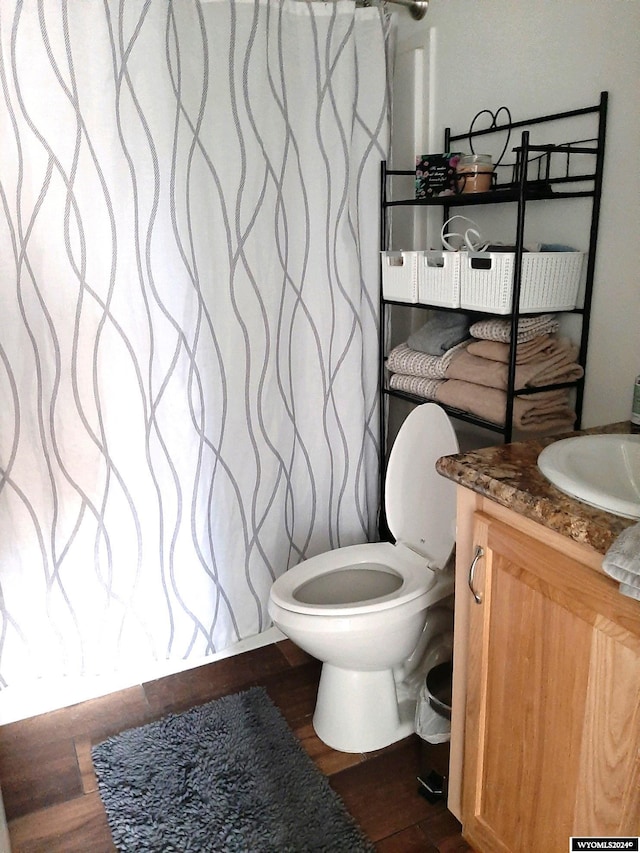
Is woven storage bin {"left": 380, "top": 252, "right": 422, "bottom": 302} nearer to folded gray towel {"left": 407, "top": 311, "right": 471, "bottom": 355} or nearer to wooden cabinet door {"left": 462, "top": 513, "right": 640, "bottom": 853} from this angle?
folded gray towel {"left": 407, "top": 311, "right": 471, "bottom": 355}

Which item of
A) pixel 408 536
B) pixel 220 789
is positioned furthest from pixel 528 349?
pixel 220 789

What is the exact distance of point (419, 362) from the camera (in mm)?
1918

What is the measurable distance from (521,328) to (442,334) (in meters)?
0.29

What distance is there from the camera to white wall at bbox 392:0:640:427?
58.1 inches

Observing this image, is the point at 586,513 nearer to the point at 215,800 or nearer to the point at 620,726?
the point at 620,726

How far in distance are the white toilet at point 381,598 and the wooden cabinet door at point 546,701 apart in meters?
0.33

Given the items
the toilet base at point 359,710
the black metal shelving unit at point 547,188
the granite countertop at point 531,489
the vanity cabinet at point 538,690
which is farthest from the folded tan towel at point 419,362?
the toilet base at point 359,710

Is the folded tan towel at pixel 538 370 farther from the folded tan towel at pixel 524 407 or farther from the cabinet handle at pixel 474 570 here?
the cabinet handle at pixel 474 570

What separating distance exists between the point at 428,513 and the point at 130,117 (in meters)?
1.24

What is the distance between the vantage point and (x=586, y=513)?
3.35 ft

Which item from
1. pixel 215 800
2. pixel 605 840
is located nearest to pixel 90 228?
pixel 215 800

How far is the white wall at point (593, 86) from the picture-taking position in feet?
4.84

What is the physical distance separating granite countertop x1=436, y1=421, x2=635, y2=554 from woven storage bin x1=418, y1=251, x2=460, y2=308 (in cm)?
52

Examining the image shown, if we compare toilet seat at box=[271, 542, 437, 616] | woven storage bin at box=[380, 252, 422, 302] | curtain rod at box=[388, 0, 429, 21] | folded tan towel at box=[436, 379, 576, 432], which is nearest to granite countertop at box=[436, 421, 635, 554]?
folded tan towel at box=[436, 379, 576, 432]
